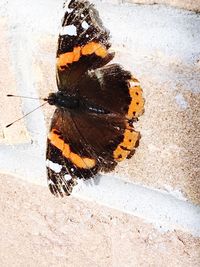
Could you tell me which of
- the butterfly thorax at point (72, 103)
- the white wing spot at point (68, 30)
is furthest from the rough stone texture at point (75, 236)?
the white wing spot at point (68, 30)

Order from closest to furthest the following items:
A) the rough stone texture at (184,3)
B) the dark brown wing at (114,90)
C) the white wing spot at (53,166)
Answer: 1. the rough stone texture at (184,3)
2. the dark brown wing at (114,90)
3. the white wing spot at (53,166)

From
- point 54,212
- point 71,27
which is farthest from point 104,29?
point 54,212

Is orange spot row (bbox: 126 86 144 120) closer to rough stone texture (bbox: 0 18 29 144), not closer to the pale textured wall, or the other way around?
the pale textured wall

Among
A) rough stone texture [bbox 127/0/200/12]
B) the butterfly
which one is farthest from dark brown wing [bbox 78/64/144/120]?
rough stone texture [bbox 127/0/200/12]

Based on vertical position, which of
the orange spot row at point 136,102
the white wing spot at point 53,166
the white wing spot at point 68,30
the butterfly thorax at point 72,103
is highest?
the white wing spot at point 68,30

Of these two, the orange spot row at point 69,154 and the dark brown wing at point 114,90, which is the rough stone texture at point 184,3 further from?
the orange spot row at point 69,154

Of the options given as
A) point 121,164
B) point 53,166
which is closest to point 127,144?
point 121,164

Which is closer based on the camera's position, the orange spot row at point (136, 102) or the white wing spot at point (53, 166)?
the orange spot row at point (136, 102)

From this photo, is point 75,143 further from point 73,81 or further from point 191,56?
point 191,56
